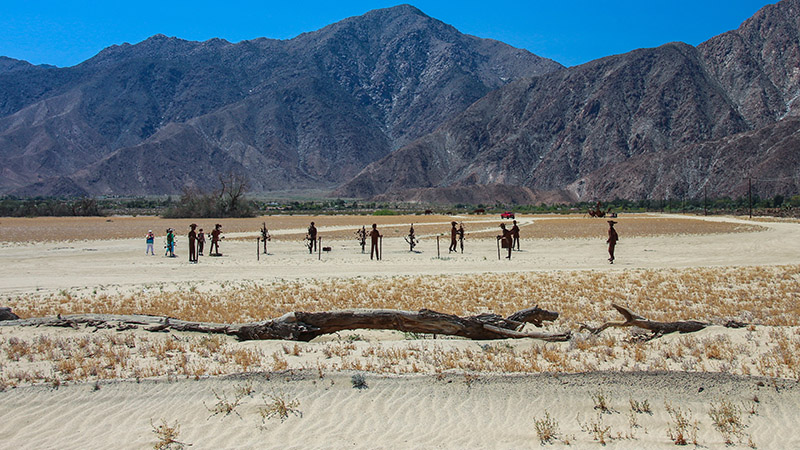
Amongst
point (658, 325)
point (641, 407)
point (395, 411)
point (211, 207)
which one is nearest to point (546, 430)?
point (641, 407)

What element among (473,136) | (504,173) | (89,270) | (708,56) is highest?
(708,56)

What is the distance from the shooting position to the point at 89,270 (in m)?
24.3

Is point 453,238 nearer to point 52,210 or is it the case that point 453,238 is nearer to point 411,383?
point 411,383

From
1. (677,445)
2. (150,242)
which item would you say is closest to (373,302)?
(677,445)

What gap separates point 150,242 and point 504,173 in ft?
461

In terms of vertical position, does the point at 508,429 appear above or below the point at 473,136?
below

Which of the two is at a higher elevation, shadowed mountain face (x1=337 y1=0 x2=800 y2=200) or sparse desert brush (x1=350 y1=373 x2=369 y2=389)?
shadowed mountain face (x1=337 y1=0 x2=800 y2=200)

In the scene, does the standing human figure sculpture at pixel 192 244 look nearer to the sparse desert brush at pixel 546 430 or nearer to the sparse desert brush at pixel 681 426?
the sparse desert brush at pixel 546 430

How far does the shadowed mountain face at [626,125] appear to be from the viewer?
136 meters

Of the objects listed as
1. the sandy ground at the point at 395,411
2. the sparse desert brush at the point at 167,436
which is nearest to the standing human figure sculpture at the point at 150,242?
the sandy ground at the point at 395,411

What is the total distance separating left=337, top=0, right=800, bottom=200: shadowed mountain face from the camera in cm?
13612

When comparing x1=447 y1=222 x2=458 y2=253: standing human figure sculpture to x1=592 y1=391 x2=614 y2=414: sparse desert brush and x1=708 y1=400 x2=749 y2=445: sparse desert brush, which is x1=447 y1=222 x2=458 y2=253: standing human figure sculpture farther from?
x1=708 y1=400 x2=749 y2=445: sparse desert brush

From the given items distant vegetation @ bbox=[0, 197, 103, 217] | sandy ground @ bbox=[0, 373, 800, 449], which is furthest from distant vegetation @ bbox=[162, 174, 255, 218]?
sandy ground @ bbox=[0, 373, 800, 449]

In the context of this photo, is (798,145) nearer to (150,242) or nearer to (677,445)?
(150,242)
